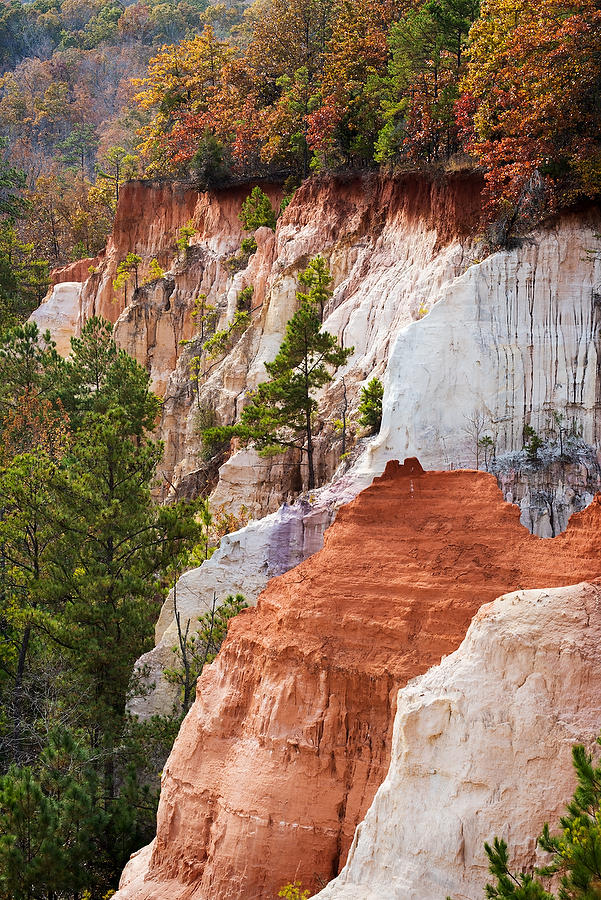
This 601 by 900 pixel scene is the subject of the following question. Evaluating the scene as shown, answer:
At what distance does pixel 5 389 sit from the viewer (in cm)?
2717

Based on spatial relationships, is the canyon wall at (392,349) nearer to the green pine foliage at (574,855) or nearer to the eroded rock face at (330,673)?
the eroded rock face at (330,673)

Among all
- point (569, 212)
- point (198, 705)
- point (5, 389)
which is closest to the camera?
point (198, 705)

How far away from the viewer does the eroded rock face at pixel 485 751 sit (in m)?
7.95

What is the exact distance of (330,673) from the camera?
1093 centimetres

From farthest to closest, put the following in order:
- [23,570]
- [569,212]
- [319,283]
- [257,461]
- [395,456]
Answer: [319,283] < [257,461] < [23,570] < [569,212] < [395,456]

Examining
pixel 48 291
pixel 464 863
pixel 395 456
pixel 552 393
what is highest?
pixel 48 291

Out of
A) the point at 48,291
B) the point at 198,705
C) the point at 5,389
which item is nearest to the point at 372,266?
the point at 5,389

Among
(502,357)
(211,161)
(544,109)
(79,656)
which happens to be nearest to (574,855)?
(502,357)

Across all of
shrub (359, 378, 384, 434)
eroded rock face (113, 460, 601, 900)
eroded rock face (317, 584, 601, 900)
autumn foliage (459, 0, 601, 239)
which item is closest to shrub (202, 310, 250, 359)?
shrub (359, 378, 384, 434)

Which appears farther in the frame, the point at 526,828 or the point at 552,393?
the point at 552,393

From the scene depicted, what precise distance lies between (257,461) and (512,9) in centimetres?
1159

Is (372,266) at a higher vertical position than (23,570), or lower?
higher

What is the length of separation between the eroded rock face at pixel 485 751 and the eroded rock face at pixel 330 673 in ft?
5.61

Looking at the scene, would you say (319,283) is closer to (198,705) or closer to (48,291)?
(198,705)
